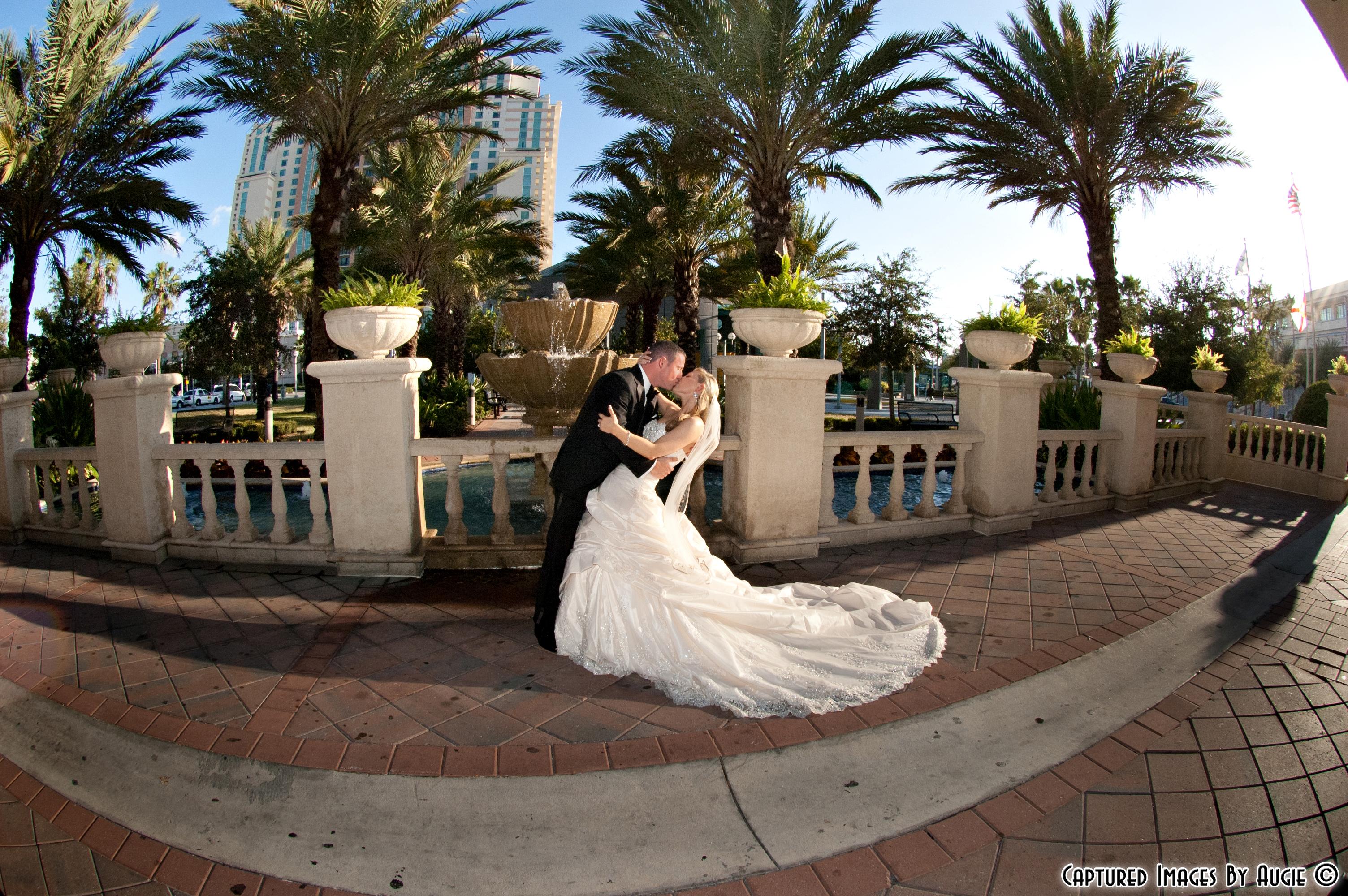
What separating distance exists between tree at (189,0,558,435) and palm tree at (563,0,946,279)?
1868mm

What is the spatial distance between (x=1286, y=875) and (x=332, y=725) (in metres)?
3.56

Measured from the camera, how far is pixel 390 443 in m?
5.00

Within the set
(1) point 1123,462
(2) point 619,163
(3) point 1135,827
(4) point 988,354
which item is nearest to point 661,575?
(3) point 1135,827

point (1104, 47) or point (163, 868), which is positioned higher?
point (1104, 47)

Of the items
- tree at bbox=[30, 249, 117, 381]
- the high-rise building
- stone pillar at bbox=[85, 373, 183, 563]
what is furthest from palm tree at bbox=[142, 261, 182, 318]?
the high-rise building

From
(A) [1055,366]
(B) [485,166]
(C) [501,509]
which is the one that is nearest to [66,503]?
(C) [501,509]

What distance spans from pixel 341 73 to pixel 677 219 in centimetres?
964

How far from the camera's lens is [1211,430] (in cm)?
959

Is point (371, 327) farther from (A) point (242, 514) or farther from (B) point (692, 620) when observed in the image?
(B) point (692, 620)

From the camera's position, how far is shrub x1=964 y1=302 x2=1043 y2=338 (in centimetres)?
634

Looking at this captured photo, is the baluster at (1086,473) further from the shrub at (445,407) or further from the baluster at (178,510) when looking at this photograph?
the shrub at (445,407)

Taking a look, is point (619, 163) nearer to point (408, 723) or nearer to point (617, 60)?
point (617, 60)

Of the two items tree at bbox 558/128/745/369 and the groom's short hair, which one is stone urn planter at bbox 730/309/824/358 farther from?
tree at bbox 558/128/745/369

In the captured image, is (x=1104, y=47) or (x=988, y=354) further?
(x=1104, y=47)
